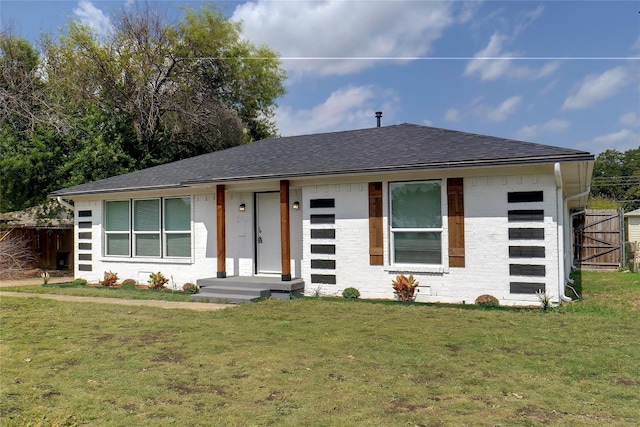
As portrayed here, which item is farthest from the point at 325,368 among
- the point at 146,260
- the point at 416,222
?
the point at 146,260

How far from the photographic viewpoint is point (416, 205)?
9.57 m

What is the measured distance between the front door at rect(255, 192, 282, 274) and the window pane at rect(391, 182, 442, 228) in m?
3.17

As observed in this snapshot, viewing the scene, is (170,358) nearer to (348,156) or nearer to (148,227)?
(348,156)

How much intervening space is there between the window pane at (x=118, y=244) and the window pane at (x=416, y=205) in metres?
7.96

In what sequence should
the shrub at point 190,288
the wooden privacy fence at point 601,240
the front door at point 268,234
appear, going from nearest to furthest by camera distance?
the front door at point 268,234 < the shrub at point 190,288 < the wooden privacy fence at point 601,240

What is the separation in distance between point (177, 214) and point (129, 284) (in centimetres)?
244

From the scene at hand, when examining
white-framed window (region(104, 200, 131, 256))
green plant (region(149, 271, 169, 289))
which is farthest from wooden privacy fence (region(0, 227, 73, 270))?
green plant (region(149, 271, 169, 289))

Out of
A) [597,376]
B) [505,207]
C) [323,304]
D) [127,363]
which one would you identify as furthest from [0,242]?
[597,376]

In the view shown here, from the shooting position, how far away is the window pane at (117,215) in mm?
13242

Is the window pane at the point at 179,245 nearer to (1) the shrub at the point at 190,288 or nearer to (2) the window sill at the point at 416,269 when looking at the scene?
(1) the shrub at the point at 190,288

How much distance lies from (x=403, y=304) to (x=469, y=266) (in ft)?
4.90

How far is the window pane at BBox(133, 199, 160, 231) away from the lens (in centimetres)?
1276

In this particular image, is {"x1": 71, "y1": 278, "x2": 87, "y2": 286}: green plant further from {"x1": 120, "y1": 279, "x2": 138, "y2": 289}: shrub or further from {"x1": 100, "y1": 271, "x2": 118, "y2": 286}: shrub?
{"x1": 120, "y1": 279, "x2": 138, "y2": 289}: shrub

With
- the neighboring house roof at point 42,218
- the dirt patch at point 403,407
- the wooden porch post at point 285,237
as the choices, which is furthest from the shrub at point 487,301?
the neighboring house roof at point 42,218
